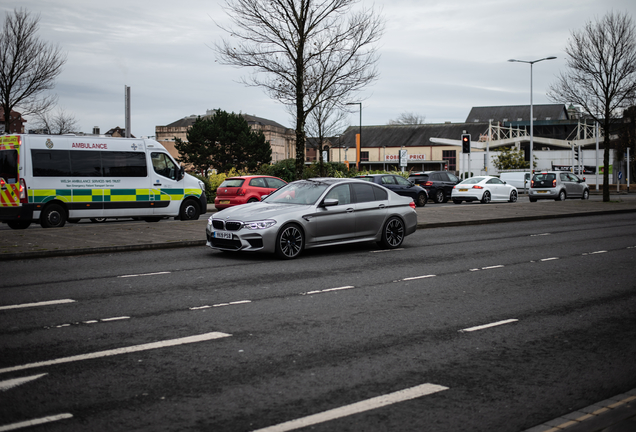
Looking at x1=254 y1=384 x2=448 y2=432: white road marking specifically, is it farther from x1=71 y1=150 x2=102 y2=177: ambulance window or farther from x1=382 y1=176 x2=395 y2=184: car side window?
x1=382 y1=176 x2=395 y2=184: car side window

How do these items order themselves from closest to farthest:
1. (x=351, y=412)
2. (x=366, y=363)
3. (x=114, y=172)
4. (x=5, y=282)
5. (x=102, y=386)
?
(x=351, y=412) < (x=102, y=386) < (x=366, y=363) < (x=5, y=282) < (x=114, y=172)

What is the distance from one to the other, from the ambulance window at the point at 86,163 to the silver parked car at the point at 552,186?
2469cm

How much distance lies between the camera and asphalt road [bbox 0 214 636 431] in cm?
394

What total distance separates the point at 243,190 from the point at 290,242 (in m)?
12.7

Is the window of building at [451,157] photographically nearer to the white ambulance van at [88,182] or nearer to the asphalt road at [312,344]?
the white ambulance van at [88,182]

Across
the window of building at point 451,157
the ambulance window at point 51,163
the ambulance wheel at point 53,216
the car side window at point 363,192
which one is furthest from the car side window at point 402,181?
the window of building at point 451,157

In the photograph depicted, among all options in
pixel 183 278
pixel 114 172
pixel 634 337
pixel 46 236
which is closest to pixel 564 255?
pixel 634 337

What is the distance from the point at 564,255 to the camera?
1198 centimetres

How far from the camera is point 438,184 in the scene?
112 ft

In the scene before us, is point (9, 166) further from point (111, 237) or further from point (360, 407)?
point (360, 407)

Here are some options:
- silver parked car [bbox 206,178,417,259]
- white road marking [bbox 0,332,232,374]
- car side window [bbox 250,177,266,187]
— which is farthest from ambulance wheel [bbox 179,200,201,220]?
white road marking [bbox 0,332,232,374]

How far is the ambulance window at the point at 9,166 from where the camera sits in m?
16.4

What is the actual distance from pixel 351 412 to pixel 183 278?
5.59 metres

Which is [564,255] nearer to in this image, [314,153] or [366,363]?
[366,363]
